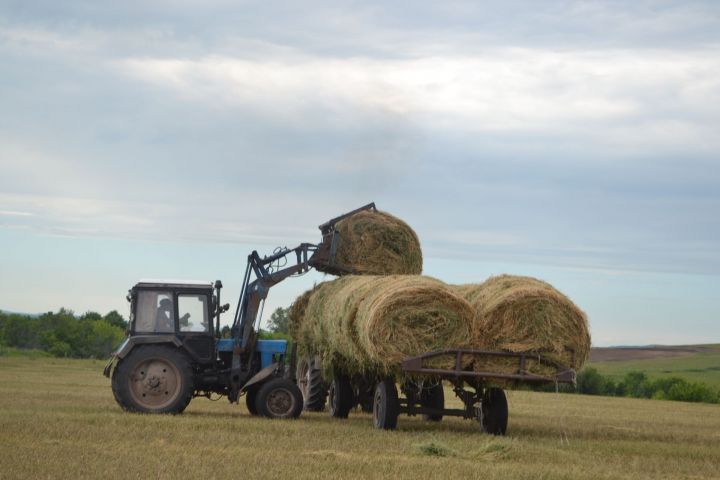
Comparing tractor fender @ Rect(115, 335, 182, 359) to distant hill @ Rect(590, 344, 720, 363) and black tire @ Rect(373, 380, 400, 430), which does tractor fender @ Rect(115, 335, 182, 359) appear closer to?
black tire @ Rect(373, 380, 400, 430)

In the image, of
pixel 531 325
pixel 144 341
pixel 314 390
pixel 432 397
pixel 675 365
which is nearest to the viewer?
pixel 531 325

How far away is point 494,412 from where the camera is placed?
17891mm

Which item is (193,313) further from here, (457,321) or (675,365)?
(675,365)

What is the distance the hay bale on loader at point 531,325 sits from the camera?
16.5 meters

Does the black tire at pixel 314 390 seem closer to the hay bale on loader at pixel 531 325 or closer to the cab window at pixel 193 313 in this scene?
the cab window at pixel 193 313

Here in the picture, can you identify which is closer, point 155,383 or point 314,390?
point 155,383

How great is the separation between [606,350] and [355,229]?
60.8 meters

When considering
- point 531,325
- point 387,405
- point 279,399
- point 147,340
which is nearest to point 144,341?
point 147,340

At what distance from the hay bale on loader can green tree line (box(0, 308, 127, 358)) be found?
4944 centimetres

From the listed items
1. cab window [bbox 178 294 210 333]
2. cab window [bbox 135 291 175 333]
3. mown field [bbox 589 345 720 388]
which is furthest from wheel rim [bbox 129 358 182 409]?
mown field [bbox 589 345 720 388]

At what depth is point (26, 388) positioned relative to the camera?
27.4 meters

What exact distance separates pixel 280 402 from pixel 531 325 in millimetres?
5318

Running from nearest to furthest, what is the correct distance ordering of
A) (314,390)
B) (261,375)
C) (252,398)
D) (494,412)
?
1. (494,412)
2. (261,375)
3. (252,398)
4. (314,390)

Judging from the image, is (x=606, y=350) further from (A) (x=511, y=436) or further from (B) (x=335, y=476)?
(B) (x=335, y=476)
